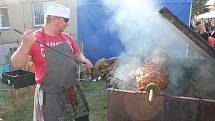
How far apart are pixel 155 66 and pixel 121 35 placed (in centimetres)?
511

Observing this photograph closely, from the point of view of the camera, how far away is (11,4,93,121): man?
3.29 metres

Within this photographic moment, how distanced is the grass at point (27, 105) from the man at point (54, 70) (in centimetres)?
219

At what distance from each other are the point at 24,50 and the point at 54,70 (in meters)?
0.50

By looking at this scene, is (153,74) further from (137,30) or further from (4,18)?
(4,18)

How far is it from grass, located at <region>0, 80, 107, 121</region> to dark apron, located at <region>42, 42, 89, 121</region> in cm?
210

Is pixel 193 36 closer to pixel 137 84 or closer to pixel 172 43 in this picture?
pixel 137 84

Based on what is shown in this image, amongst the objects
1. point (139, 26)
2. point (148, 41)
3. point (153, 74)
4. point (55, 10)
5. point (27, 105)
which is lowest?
point (27, 105)

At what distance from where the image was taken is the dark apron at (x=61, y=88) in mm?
3322

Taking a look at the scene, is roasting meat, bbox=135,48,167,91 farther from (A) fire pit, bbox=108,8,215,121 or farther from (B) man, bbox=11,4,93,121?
(B) man, bbox=11,4,93,121

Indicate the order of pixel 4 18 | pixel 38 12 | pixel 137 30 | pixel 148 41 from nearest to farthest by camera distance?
pixel 148 41
pixel 137 30
pixel 4 18
pixel 38 12

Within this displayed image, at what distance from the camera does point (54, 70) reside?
332 centimetres

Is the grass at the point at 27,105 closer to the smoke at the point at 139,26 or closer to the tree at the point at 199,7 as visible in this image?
the smoke at the point at 139,26

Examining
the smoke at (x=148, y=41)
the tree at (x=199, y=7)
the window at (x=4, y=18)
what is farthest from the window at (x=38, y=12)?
the tree at (x=199, y=7)

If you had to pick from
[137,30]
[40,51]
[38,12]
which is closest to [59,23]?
[40,51]
